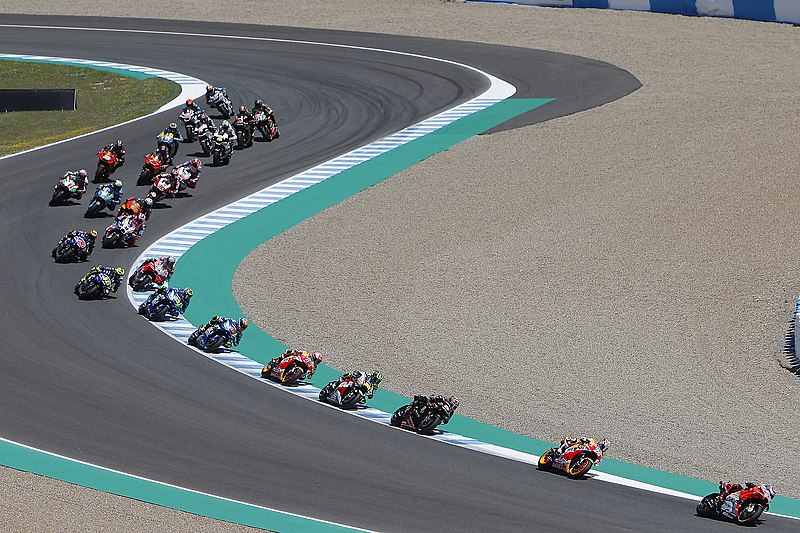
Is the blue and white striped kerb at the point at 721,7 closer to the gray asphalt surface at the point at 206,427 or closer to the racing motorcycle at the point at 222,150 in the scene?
the gray asphalt surface at the point at 206,427

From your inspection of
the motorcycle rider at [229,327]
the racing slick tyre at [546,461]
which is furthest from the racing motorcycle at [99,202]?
the racing slick tyre at [546,461]

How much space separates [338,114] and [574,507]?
21626 millimetres

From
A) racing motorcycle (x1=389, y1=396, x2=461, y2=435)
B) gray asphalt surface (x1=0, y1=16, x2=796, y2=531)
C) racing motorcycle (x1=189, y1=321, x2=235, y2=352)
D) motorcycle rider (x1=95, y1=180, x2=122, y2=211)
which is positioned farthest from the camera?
motorcycle rider (x1=95, y1=180, x2=122, y2=211)

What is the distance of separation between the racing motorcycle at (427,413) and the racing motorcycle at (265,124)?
1671cm

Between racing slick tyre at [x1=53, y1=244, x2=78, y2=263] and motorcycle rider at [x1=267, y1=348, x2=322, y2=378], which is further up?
motorcycle rider at [x1=267, y1=348, x2=322, y2=378]

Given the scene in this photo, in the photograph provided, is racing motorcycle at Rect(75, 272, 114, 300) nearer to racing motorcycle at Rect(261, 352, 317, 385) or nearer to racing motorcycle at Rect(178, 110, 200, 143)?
racing motorcycle at Rect(261, 352, 317, 385)

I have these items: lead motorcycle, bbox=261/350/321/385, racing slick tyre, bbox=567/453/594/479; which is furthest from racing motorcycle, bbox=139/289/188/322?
racing slick tyre, bbox=567/453/594/479

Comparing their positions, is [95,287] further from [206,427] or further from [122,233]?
[206,427]

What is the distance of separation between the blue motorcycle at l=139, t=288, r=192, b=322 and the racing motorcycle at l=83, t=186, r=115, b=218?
6.05 metres

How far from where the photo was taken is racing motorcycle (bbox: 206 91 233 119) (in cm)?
3166

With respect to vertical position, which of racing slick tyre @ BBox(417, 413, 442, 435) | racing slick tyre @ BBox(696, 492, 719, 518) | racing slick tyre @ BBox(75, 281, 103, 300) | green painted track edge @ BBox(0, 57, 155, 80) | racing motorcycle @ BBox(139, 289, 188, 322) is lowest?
green painted track edge @ BBox(0, 57, 155, 80)

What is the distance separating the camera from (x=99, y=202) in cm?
2370

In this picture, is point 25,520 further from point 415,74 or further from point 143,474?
point 415,74

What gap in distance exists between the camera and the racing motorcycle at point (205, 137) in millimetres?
28328
